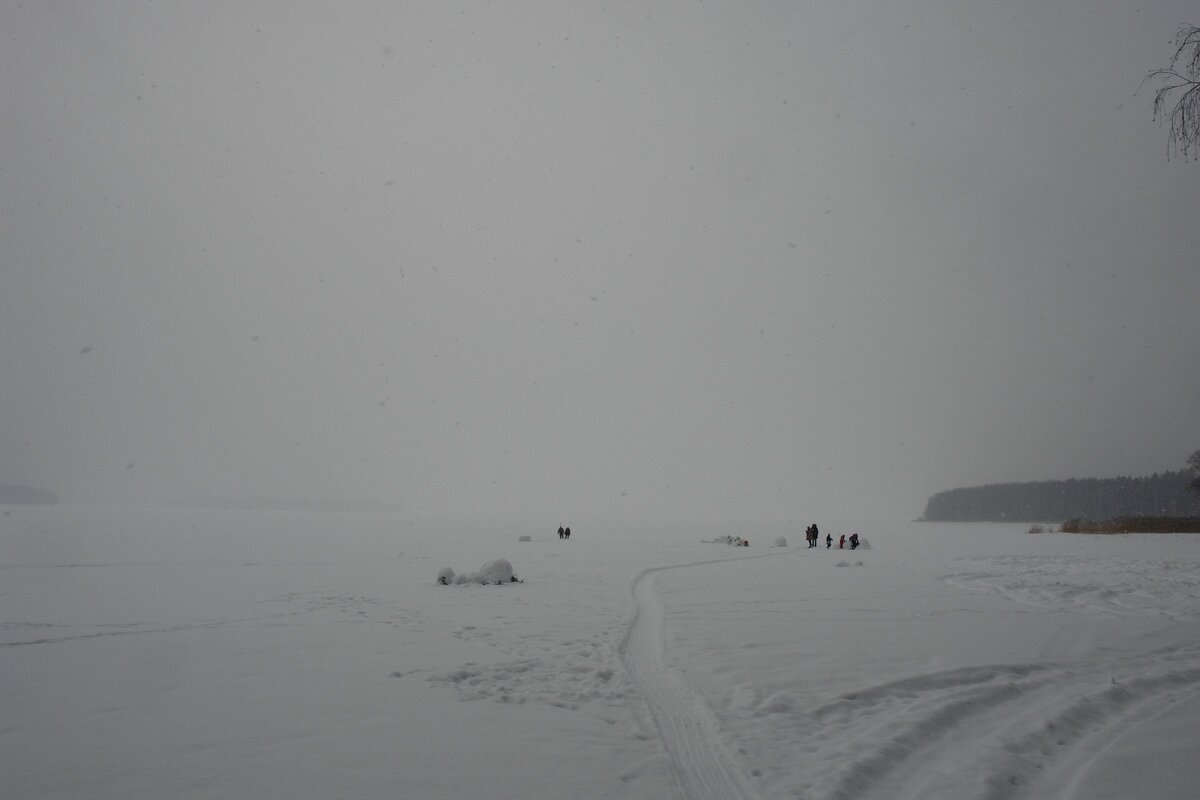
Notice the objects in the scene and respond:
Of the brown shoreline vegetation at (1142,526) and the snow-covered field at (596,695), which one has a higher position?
the snow-covered field at (596,695)

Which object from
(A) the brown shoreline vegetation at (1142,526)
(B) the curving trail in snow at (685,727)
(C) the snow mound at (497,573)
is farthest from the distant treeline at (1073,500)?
(B) the curving trail in snow at (685,727)

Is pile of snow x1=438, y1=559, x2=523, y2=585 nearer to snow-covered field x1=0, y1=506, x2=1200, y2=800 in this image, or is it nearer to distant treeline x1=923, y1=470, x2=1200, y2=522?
snow-covered field x1=0, y1=506, x2=1200, y2=800

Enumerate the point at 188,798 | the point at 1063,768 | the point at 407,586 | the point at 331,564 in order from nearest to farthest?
the point at 188,798
the point at 1063,768
the point at 407,586
the point at 331,564

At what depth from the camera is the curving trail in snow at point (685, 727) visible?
15.0 feet

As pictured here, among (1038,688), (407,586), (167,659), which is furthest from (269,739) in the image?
(407,586)

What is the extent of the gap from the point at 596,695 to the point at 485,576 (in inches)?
456

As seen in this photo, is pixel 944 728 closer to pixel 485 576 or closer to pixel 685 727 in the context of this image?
pixel 685 727

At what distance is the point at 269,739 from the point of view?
5.22m

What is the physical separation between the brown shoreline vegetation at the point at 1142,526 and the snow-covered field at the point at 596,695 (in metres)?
40.3

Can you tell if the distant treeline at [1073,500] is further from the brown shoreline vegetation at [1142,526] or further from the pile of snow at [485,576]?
the pile of snow at [485,576]

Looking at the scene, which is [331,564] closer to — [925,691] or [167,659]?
[167,659]

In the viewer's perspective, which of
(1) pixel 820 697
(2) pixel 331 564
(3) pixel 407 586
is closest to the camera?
(1) pixel 820 697

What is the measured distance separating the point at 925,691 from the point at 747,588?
408 inches

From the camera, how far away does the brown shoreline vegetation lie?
44156 millimetres
